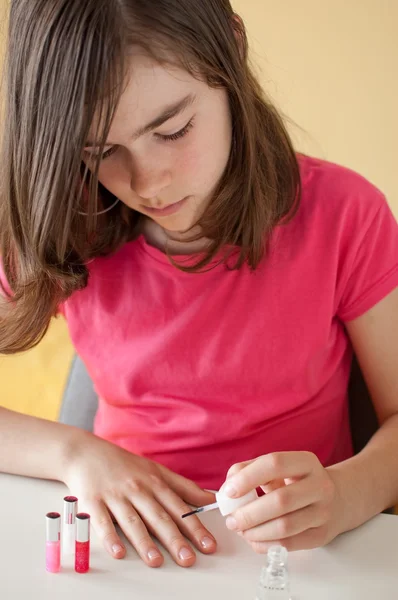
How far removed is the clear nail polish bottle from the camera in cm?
71

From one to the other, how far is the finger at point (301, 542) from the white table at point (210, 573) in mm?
11

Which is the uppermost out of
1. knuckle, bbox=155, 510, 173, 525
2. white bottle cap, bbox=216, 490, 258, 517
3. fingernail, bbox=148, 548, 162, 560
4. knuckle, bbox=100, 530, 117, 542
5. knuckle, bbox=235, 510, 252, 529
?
white bottle cap, bbox=216, 490, 258, 517

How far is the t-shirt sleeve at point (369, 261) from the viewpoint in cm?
107

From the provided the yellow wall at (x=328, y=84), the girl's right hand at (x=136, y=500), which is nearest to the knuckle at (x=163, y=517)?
the girl's right hand at (x=136, y=500)

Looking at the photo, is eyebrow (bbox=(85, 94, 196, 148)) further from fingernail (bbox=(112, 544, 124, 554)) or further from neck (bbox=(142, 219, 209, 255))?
fingernail (bbox=(112, 544, 124, 554))

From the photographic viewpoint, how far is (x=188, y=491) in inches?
36.5

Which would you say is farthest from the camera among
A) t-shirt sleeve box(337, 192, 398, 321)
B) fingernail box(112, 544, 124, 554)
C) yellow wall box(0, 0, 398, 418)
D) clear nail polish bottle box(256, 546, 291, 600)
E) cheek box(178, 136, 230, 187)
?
yellow wall box(0, 0, 398, 418)

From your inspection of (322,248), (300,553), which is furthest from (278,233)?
(300,553)

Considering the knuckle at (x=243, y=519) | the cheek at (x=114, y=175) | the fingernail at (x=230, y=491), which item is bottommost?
the knuckle at (x=243, y=519)

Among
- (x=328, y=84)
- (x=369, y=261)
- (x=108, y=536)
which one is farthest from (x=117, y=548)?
(x=328, y=84)

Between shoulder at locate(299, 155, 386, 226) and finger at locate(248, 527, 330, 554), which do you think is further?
shoulder at locate(299, 155, 386, 226)

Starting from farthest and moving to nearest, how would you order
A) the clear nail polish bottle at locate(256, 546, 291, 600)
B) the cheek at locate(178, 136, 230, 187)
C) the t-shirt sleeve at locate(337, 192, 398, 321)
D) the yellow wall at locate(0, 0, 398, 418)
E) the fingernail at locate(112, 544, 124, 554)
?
the yellow wall at locate(0, 0, 398, 418) < the t-shirt sleeve at locate(337, 192, 398, 321) < the cheek at locate(178, 136, 230, 187) < the fingernail at locate(112, 544, 124, 554) < the clear nail polish bottle at locate(256, 546, 291, 600)

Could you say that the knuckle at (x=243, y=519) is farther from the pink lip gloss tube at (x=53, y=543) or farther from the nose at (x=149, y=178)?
the nose at (x=149, y=178)

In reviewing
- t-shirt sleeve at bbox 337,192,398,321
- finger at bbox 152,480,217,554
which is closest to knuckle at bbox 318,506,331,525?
finger at bbox 152,480,217,554
